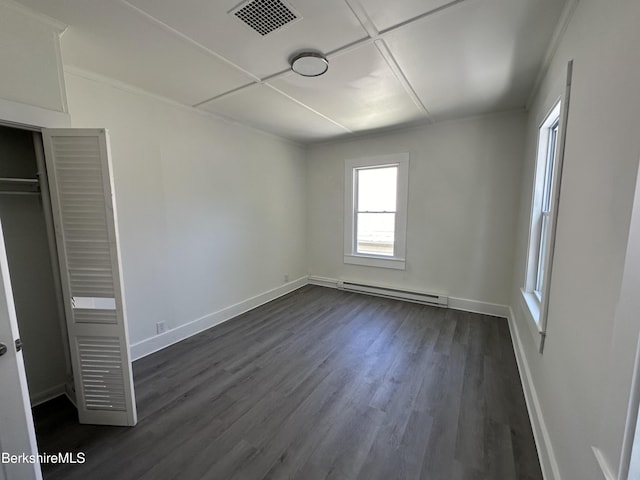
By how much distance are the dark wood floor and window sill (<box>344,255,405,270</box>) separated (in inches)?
49.7

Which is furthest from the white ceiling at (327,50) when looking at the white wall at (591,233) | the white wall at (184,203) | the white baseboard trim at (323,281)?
the white baseboard trim at (323,281)

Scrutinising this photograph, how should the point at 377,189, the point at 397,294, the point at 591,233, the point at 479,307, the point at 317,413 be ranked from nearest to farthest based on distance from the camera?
the point at 591,233
the point at 317,413
the point at 479,307
the point at 397,294
the point at 377,189

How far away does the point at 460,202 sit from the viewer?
3.55 metres

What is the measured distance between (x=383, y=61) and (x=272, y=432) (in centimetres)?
283

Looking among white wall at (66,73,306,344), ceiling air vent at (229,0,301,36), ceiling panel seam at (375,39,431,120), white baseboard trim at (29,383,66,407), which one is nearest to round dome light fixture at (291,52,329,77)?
ceiling air vent at (229,0,301,36)

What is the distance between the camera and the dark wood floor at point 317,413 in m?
1.46

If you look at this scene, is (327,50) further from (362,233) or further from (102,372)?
(362,233)

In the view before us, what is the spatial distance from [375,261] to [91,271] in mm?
3594

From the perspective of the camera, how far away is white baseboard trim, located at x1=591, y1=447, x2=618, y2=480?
78 cm

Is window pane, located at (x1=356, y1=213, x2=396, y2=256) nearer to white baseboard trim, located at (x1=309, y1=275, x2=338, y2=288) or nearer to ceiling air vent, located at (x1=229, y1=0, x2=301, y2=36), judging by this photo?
white baseboard trim, located at (x1=309, y1=275, x2=338, y2=288)

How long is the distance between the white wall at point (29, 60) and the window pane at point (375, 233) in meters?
3.77

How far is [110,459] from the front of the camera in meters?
1.50

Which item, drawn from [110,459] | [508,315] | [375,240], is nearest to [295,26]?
[110,459]

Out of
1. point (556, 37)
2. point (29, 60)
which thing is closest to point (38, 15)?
point (29, 60)
